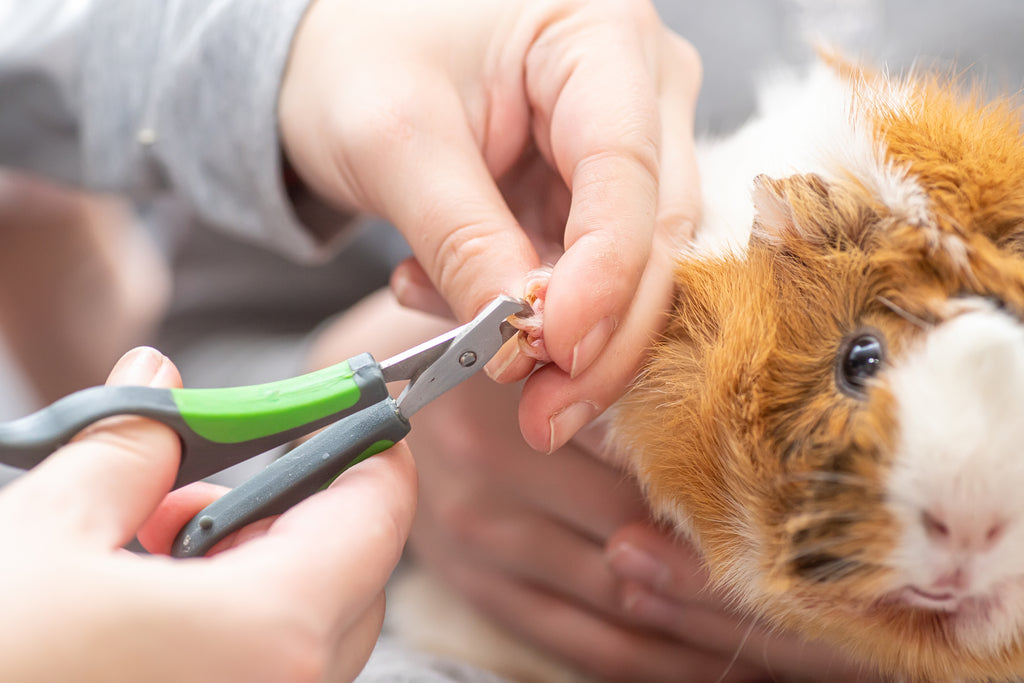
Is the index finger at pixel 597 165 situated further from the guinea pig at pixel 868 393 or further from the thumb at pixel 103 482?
the thumb at pixel 103 482

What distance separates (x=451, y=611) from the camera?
147 centimetres

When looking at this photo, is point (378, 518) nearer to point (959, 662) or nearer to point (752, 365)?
point (752, 365)

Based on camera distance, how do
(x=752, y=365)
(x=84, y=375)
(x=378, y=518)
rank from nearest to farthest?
(x=378, y=518) → (x=752, y=365) → (x=84, y=375)

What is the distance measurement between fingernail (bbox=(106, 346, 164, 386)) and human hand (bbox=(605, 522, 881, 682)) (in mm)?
711

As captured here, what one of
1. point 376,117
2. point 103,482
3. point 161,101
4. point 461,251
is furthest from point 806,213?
point 161,101

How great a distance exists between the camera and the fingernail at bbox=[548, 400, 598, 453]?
91 cm

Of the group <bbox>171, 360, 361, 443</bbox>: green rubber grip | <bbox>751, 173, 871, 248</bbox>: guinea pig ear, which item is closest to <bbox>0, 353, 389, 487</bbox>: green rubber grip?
<bbox>171, 360, 361, 443</bbox>: green rubber grip

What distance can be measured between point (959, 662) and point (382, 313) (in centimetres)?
126

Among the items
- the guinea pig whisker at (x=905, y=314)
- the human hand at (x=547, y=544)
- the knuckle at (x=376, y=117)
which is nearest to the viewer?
the guinea pig whisker at (x=905, y=314)

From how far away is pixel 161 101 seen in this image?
148 cm

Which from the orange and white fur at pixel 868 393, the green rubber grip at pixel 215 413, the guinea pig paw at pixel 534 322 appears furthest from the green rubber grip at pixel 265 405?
the orange and white fur at pixel 868 393

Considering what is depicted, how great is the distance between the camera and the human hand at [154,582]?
533 millimetres

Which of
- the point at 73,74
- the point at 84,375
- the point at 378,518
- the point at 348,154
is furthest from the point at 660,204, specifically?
the point at 84,375

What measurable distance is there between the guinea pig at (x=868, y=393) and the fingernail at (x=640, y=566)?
15 cm
